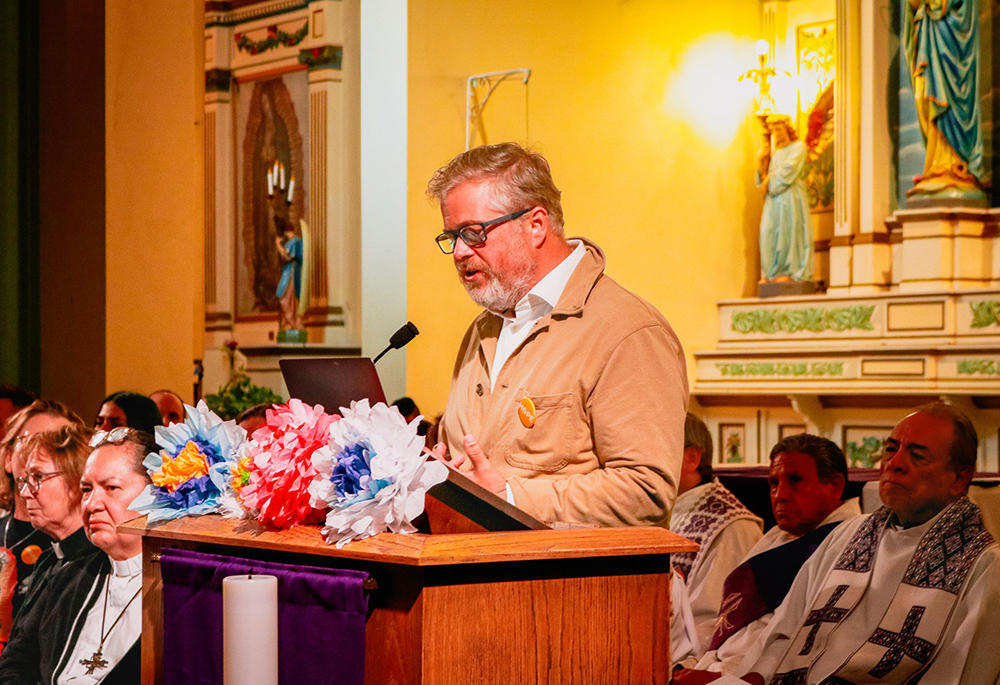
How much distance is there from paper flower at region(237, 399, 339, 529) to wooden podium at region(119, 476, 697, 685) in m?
0.03

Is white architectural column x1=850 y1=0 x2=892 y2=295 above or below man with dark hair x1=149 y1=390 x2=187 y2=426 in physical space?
above

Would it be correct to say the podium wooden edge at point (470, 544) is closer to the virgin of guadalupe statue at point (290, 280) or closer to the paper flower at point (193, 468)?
the paper flower at point (193, 468)

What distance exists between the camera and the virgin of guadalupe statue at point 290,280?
10.3 m

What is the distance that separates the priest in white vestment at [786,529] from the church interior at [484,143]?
0.64m

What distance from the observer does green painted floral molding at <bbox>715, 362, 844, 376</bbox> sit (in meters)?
9.00

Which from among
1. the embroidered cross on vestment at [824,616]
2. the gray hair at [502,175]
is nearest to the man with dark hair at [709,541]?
the embroidered cross on vestment at [824,616]

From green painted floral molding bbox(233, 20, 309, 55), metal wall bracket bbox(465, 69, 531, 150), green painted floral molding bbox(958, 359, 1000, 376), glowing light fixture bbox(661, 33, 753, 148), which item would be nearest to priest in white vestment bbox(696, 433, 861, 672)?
metal wall bracket bbox(465, 69, 531, 150)

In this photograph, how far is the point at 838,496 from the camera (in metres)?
4.27

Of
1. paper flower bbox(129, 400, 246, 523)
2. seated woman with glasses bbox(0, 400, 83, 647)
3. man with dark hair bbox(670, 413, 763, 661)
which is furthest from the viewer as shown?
man with dark hair bbox(670, 413, 763, 661)

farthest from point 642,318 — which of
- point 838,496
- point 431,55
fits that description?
point 431,55

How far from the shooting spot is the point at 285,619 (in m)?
1.84

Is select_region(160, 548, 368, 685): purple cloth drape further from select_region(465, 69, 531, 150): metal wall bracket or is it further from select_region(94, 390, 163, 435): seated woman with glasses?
select_region(465, 69, 531, 150): metal wall bracket

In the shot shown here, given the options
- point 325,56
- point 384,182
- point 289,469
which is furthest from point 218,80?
point 289,469

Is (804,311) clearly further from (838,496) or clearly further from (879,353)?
(838,496)
